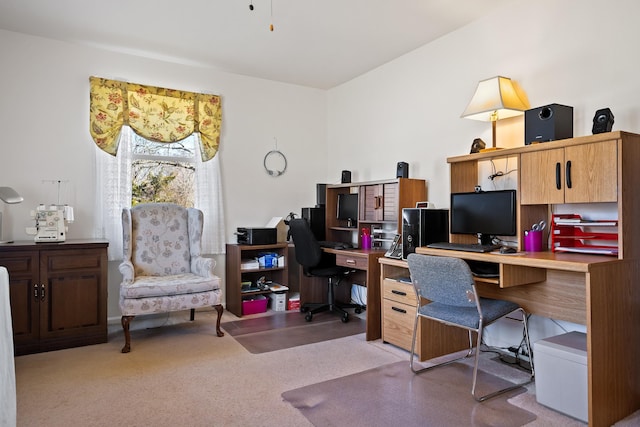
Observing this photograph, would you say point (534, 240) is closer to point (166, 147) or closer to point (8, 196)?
point (166, 147)

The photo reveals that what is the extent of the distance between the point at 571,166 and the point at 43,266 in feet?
12.3

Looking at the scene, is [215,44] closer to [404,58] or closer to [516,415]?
[404,58]

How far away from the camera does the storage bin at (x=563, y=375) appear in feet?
6.95

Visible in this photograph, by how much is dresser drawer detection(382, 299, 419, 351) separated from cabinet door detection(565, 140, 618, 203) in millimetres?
1324

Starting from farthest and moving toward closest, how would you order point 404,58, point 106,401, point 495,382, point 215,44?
point 404,58
point 215,44
point 495,382
point 106,401

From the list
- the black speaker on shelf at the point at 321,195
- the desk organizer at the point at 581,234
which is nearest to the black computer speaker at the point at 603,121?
the desk organizer at the point at 581,234

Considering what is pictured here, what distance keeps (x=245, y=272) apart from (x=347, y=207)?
4.30ft

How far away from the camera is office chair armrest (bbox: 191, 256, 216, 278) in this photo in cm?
373

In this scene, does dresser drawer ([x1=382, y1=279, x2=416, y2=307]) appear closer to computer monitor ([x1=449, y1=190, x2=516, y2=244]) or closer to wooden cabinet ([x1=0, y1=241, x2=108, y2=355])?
computer monitor ([x1=449, y1=190, x2=516, y2=244])

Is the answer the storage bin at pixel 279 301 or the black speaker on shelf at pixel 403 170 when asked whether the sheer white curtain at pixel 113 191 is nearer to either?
the storage bin at pixel 279 301

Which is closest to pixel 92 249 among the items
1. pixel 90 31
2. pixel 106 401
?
pixel 106 401

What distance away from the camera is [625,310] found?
7.24ft

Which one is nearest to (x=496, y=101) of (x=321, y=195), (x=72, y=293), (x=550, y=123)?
(x=550, y=123)

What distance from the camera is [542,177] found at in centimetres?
260
